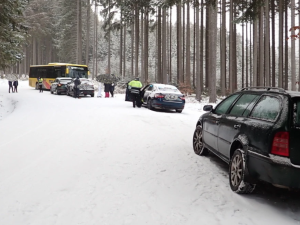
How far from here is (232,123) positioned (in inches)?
203

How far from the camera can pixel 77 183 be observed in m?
4.97

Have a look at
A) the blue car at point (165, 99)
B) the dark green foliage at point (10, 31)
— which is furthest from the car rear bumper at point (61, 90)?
the blue car at point (165, 99)

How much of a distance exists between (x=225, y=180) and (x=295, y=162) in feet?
5.62

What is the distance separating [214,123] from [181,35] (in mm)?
28438

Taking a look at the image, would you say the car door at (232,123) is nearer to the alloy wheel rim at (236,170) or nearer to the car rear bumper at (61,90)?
the alloy wheel rim at (236,170)

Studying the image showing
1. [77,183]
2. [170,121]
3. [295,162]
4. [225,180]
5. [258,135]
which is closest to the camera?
[295,162]

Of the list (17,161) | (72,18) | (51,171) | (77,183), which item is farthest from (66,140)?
(72,18)

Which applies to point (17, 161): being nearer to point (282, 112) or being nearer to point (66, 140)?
point (66, 140)

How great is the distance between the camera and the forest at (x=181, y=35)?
60.4 feet

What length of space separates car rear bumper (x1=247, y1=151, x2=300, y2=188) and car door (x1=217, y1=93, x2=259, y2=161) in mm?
863

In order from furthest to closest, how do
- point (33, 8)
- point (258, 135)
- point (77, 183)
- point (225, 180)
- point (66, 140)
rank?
point (33, 8) → point (66, 140) → point (225, 180) → point (77, 183) → point (258, 135)

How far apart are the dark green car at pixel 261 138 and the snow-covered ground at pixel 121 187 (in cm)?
45

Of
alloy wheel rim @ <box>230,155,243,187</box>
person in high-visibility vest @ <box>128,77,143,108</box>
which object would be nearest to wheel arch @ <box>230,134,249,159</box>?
alloy wheel rim @ <box>230,155,243,187</box>

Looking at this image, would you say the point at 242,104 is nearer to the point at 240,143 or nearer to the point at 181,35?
the point at 240,143
